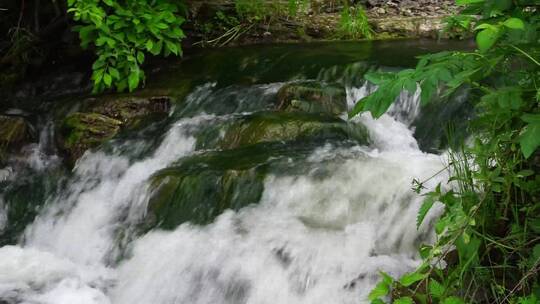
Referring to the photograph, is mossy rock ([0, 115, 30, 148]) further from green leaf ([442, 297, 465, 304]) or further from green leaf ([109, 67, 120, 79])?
green leaf ([442, 297, 465, 304])

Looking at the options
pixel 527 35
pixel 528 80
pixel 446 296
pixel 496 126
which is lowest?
pixel 446 296

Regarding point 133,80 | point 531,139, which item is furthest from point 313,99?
point 531,139

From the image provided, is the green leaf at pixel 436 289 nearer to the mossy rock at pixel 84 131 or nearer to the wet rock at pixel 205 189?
the wet rock at pixel 205 189

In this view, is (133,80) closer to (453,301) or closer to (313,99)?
(313,99)

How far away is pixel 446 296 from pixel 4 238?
12.9 ft

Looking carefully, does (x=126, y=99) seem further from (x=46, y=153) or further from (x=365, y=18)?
(x=365, y=18)

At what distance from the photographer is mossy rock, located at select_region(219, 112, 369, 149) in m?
4.67

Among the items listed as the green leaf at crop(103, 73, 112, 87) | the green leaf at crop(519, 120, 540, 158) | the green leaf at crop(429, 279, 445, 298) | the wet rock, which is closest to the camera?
the green leaf at crop(519, 120, 540, 158)

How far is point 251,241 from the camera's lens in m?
3.39

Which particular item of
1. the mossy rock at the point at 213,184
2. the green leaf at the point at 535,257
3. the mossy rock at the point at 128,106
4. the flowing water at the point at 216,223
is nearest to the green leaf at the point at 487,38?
the green leaf at the point at 535,257

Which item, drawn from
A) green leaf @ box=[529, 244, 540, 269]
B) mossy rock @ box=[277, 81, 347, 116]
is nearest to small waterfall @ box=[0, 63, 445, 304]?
mossy rock @ box=[277, 81, 347, 116]

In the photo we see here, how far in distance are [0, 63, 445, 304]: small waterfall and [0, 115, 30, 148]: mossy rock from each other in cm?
79

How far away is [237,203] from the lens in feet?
12.6

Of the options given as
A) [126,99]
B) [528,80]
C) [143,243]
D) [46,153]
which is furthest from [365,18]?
[528,80]
